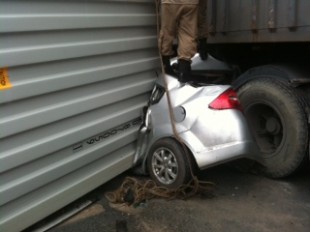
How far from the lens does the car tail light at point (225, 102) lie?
3.77 meters

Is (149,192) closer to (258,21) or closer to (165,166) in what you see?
(165,166)

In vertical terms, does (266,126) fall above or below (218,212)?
above

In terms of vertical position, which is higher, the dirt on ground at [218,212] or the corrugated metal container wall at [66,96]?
the corrugated metal container wall at [66,96]

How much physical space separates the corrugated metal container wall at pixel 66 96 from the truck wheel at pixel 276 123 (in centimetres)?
116

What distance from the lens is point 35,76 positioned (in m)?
3.11

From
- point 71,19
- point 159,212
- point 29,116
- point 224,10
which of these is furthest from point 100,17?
point 159,212

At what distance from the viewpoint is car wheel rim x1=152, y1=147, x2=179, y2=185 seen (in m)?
3.91

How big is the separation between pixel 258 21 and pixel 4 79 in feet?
8.05

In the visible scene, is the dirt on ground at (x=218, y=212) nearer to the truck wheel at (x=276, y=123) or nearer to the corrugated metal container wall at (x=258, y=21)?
the truck wheel at (x=276, y=123)

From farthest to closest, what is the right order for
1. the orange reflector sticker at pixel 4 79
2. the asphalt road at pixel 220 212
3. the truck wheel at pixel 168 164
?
1. the truck wheel at pixel 168 164
2. the asphalt road at pixel 220 212
3. the orange reflector sticker at pixel 4 79

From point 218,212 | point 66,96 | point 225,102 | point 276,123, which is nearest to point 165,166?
point 218,212

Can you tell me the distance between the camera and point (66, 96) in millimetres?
3424

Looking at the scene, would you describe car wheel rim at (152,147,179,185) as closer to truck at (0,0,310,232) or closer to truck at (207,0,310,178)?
truck at (0,0,310,232)

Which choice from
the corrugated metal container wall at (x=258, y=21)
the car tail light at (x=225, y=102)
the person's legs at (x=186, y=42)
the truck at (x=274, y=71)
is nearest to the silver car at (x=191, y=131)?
the car tail light at (x=225, y=102)
